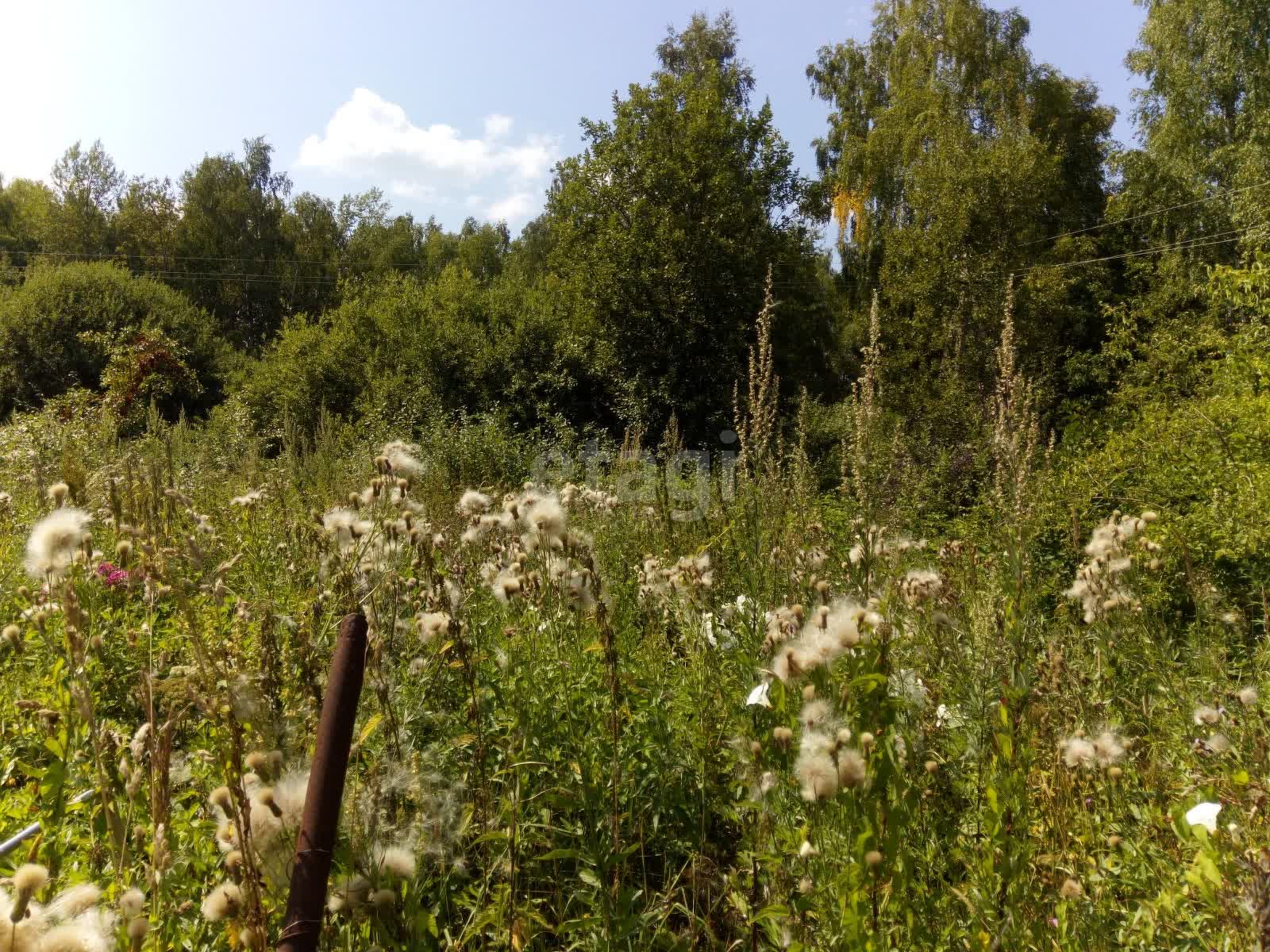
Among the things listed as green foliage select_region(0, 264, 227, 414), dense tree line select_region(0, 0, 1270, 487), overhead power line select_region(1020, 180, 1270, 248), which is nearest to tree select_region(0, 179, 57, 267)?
green foliage select_region(0, 264, 227, 414)

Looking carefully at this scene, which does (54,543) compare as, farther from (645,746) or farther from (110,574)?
(110,574)

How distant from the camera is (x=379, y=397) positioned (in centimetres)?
1471

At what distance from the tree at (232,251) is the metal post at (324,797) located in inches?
1361

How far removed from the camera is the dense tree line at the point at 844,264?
1405cm

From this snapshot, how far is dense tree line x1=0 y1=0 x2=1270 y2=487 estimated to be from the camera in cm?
1405

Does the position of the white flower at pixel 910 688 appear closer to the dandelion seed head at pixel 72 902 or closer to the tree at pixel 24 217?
the dandelion seed head at pixel 72 902

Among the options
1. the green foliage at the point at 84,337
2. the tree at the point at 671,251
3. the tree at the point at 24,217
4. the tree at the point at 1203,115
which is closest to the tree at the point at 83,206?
the tree at the point at 24,217

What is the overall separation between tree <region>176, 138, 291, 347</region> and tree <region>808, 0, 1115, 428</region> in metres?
23.4

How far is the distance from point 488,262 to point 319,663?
44.7m

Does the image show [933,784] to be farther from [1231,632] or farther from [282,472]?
[282,472]

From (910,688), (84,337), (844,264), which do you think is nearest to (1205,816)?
(910,688)

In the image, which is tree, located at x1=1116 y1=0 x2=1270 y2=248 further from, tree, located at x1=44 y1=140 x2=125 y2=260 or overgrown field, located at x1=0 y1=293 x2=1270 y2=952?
tree, located at x1=44 y1=140 x2=125 y2=260

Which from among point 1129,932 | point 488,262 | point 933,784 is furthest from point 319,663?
point 488,262

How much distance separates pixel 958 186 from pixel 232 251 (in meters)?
29.7
